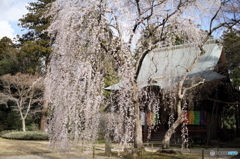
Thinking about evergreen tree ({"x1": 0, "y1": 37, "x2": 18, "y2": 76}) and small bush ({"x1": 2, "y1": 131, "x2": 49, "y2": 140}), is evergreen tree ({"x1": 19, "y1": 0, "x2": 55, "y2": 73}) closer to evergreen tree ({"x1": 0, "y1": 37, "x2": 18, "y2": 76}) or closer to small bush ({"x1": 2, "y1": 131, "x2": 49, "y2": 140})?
evergreen tree ({"x1": 0, "y1": 37, "x2": 18, "y2": 76})

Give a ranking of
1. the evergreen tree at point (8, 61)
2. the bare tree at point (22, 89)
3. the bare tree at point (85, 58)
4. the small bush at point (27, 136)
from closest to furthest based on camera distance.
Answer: the bare tree at point (85, 58) < the small bush at point (27, 136) < the bare tree at point (22, 89) < the evergreen tree at point (8, 61)

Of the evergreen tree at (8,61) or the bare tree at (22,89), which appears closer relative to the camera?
Result: the bare tree at (22,89)

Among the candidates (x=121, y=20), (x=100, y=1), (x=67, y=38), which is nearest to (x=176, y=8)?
(x=121, y=20)

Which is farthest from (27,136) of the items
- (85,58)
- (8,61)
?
(85,58)

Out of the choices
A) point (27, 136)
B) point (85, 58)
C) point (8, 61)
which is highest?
point (8, 61)

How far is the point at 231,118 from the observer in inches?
874

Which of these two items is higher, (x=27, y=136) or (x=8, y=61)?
(x=8, y=61)

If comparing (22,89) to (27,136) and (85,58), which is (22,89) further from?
(85,58)

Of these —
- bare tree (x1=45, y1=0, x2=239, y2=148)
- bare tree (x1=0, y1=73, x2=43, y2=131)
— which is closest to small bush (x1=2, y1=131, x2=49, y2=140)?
bare tree (x1=0, y1=73, x2=43, y2=131)

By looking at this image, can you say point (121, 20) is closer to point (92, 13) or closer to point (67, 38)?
point (92, 13)

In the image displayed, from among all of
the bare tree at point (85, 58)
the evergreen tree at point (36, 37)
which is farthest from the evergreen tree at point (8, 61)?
the bare tree at point (85, 58)

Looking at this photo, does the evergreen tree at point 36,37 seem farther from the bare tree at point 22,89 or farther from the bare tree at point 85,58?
the bare tree at point 85,58

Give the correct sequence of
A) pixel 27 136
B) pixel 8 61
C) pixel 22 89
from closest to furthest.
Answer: pixel 27 136
pixel 22 89
pixel 8 61

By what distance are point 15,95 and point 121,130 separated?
14.1 metres
